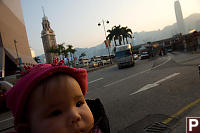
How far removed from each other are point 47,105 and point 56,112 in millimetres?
83

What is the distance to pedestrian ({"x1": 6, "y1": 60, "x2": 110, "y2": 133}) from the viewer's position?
3.59 ft

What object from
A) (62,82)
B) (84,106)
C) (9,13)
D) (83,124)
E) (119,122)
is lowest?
(119,122)

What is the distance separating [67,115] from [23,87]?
0.38m

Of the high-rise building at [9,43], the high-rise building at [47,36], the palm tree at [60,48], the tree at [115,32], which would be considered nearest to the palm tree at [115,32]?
the tree at [115,32]

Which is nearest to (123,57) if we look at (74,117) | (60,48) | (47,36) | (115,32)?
(74,117)

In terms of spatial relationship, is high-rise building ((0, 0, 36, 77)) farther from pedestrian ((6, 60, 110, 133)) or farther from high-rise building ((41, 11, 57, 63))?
high-rise building ((41, 11, 57, 63))

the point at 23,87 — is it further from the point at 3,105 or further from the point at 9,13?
the point at 9,13

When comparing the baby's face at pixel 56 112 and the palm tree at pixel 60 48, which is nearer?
the baby's face at pixel 56 112

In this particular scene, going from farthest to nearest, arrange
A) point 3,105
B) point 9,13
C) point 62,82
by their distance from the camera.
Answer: point 9,13
point 3,105
point 62,82

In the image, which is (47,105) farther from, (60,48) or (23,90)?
(60,48)

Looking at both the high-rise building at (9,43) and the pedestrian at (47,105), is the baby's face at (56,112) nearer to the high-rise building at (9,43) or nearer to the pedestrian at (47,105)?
the pedestrian at (47,105)

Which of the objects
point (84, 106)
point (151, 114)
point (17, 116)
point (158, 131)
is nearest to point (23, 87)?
point (17, 116)

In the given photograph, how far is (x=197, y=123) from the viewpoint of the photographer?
2854 millimetres

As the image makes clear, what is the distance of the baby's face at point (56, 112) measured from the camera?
1085mm
